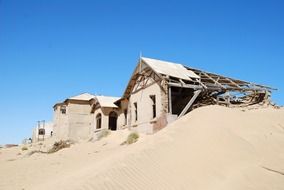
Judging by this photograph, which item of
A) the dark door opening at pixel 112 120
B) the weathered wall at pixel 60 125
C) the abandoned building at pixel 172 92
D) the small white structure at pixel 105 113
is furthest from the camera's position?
the weathered wall at pixel 60 125

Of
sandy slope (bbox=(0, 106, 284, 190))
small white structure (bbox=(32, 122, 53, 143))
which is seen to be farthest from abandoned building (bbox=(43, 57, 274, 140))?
small white structure (bbox=(32, 122, 53, 143))

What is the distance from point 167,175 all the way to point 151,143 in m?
2.16

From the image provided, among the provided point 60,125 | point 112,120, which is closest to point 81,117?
point 60,125

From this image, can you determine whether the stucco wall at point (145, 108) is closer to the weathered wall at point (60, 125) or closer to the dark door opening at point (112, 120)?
the dark door opening at point (112, 120)

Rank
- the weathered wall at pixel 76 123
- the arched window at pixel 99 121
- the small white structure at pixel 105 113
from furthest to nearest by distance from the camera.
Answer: the weathered wall at pixel 76 123
the arched window at pixel 99 121
the small white structure at pixel 105 113

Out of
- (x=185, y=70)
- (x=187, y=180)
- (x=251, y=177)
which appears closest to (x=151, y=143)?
(x=187, y=180)

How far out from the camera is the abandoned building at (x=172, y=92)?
16375mm

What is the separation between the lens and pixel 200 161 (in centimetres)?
793

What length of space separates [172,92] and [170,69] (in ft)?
5.33

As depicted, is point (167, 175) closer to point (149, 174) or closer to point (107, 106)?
point (149, 174)

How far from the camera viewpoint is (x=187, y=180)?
278 inches

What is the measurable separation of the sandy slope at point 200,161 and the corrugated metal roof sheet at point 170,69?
19.7 feet

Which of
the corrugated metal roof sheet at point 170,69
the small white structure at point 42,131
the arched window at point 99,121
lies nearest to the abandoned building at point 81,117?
the arched window at point 99,121

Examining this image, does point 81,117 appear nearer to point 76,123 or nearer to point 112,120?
point 76,123
